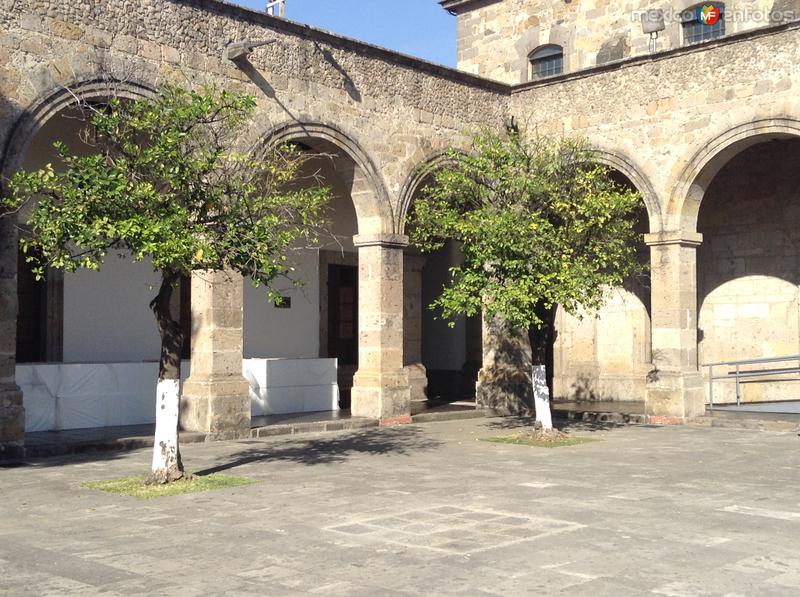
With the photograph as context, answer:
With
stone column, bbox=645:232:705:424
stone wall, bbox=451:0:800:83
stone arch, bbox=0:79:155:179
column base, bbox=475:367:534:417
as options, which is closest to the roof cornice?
stone wall, bbox=451:0:800:83

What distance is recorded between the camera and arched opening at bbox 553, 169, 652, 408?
17797 millimetres

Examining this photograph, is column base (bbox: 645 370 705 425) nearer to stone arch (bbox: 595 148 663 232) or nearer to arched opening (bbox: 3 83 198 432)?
stone arch (bbox: 595 148 663 232)

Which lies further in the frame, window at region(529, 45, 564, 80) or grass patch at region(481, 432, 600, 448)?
window at region(529, 45, 564, 80)

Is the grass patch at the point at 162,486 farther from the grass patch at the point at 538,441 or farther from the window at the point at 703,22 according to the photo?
the window at the point at 703,22

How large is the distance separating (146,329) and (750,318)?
32.2 feet

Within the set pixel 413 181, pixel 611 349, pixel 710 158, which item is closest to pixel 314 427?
pixel 413 181

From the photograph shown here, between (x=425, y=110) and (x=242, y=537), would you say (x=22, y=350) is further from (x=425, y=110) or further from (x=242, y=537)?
(x=242, y=537)

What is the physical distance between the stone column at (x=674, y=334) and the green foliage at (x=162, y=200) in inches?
291

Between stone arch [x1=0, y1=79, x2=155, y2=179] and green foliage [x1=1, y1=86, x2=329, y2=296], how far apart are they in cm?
A: 235

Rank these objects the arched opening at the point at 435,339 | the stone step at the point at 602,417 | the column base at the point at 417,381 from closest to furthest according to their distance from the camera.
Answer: the stone step at the point at 602,417
the column base at the point at 417,381
the arched opening at the point at 435,339

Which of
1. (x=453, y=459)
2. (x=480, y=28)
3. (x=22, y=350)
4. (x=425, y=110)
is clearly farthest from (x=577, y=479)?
(x=480, y=28)

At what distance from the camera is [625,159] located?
15.1 metres

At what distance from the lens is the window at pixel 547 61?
1977cm

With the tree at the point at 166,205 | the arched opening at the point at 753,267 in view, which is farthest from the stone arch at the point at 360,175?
the arched opening at the point at 753,267
